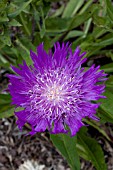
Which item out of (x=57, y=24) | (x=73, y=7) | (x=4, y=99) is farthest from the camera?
(x=73, y=7)

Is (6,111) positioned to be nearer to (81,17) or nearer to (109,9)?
(81,17)

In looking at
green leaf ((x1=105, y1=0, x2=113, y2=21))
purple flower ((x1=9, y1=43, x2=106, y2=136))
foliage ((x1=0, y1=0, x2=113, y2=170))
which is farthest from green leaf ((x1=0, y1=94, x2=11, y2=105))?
green leaf ((x1=105, y1=0, x2=113, y2=21))

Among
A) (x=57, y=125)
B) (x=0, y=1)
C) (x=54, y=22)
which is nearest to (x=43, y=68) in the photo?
(x=57, y=125)

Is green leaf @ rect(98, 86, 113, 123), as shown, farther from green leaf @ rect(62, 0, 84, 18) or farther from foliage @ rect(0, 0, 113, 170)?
green leaf @ rect(62, 0, 84, 18)

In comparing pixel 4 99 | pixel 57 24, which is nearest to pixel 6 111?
pixel 4 99

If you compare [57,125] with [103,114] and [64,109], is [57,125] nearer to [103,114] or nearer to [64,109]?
[64,109]

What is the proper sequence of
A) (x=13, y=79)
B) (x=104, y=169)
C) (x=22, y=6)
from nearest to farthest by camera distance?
(x=13, y=79)
(x=22, y=6)
(x=104, y=169)

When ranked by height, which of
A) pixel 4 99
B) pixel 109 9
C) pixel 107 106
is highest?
pixel 109 9
